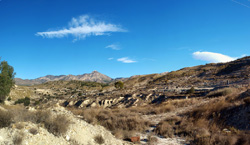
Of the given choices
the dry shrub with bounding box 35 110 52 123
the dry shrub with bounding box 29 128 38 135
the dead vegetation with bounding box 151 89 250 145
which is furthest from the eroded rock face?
the dead vegetation with bounding box 151 89 250 145

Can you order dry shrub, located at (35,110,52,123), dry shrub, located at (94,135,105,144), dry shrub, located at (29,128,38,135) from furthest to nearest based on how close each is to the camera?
1. dry shrub, located at (94,135,105,144)
2. dry shrub, located at (35,110,52,123)
3. dry shrub, located at (29,128,38,135)

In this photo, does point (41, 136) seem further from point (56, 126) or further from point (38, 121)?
point (38, 121)

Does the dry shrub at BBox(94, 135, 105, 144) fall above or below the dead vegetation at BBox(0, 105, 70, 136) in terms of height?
below

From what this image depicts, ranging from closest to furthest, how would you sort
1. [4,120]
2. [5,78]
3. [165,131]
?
[4,120], [165,131], [5,78]

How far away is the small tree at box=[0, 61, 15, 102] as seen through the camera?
99.0 feet

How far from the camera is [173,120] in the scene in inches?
453

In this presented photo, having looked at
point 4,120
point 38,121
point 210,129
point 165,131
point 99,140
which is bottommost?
point 165,131

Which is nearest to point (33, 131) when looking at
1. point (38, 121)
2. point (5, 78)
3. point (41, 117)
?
point (38, 121)

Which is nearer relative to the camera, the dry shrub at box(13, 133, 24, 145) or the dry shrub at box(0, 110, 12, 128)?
the dry shrub at box(13, 133, 24, 145)

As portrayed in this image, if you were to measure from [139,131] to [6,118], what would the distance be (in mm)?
7004

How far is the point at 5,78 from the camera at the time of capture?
100 feet

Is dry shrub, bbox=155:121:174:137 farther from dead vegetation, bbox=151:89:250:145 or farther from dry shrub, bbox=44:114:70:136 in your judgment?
dry shrub, bbox=44:114:70:136

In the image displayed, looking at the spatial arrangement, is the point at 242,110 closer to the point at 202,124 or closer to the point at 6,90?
the point at 202,124

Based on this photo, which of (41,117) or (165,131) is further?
(165,131)
